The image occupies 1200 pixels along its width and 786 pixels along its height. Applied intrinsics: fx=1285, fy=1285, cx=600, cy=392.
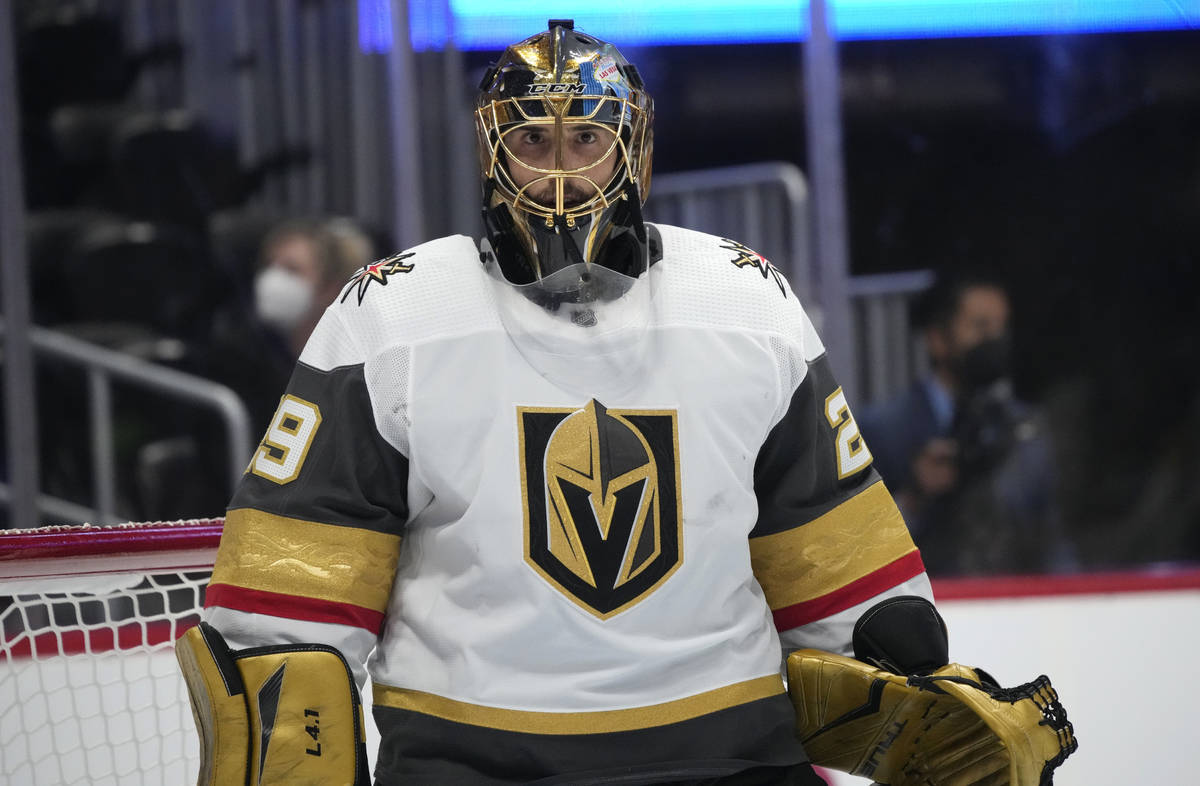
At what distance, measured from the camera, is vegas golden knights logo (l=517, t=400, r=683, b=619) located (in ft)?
3.59

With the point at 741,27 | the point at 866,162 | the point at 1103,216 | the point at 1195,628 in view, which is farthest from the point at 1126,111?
the point at 1195,628

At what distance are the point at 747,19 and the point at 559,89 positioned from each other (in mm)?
2662

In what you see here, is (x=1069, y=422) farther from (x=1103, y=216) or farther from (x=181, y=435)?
(x=181, y=435)

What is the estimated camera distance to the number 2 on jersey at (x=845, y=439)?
1.22 m

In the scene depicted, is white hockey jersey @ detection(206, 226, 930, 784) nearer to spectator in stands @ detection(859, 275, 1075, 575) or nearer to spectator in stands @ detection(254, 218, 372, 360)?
spectator in stands @ detection(254, 218, 372, 360)

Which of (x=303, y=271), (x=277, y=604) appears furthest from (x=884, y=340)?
(x=277, y=604)

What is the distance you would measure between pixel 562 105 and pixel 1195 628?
1405mm

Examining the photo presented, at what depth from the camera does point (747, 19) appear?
366 centimetres

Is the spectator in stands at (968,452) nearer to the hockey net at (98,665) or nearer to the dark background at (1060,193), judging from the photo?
→ the dark background at (1060,193)

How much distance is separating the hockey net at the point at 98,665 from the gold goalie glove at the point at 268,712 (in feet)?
0.99

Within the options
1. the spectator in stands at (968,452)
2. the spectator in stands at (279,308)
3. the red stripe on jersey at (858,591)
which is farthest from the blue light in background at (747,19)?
the red stripe on jersey at (858,591)

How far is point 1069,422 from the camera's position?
3891mm

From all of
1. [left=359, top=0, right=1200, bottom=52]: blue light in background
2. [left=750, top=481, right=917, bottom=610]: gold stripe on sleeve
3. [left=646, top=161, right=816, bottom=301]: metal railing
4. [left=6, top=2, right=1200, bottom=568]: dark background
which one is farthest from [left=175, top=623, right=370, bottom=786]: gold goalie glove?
[left=6, top=2, right=1200, bottom=568]: dark background

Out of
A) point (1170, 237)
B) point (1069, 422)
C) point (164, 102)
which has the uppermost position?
point (164, 102)
